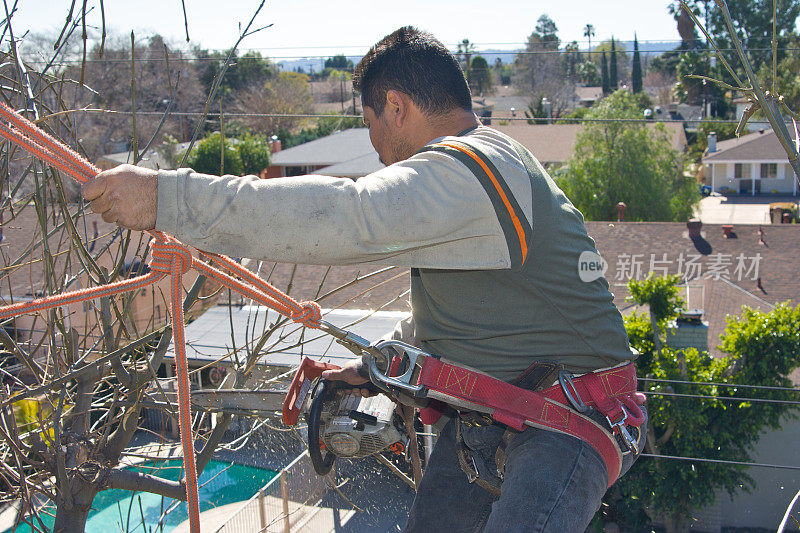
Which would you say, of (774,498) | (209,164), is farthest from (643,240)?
(209,164)

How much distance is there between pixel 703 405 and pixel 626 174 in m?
17.1

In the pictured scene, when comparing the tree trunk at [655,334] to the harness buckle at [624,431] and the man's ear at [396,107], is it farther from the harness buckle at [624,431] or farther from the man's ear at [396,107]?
the man's ear at [396,107]

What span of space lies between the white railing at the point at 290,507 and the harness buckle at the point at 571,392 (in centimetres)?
616

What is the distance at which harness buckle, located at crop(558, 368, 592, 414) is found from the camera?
2.31 metres

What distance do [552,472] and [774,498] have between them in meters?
11.8

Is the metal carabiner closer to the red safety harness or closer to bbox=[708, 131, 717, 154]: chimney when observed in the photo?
the red safety harness

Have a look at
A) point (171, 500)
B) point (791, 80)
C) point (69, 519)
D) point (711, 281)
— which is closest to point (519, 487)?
point (69, 519)

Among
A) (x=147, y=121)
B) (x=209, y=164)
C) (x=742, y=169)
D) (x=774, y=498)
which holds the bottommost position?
(x=774, y=498)

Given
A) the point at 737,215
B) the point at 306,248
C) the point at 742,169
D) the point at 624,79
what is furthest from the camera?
the point at 624,79

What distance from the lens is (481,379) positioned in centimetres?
232

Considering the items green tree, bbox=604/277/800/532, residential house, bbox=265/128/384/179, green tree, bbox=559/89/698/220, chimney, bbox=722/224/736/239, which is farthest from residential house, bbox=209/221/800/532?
residential house, bbox=265/128/384/179

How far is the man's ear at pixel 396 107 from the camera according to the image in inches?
95.2

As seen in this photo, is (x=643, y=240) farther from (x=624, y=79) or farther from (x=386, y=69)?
(x=624, y=79)

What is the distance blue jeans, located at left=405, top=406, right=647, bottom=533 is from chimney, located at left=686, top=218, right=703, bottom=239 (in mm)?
16873
